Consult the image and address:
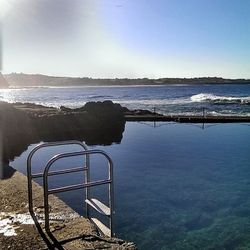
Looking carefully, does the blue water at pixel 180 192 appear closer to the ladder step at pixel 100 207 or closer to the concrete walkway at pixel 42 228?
the ladder step at pixel 100 207

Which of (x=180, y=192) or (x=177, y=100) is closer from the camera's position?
(x=180, y=192)

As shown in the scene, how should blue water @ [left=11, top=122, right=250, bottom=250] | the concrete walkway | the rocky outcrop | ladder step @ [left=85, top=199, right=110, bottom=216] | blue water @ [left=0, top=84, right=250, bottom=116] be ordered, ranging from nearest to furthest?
the concrete walkway, ladder step @ [left=85, top=199, right=110, bottom=216], blue water @ [left=11, top=122, right=250, bottom=250], the rocky outcrop, blue water @ [left=0, top=84, right=250, bottom=116]

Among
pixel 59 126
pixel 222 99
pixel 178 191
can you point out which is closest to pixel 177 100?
pixel 222 99

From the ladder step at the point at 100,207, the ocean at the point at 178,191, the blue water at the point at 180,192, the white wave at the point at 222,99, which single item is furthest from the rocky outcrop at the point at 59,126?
the white wave at the point at 222,99

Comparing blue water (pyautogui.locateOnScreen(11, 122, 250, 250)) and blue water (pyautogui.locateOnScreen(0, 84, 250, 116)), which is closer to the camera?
blue water (pyautogui.locateOnScreen(11, 122, 250, 250))

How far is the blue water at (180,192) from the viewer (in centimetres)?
570

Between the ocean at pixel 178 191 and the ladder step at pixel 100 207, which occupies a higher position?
the ladder step at pixel 100 207

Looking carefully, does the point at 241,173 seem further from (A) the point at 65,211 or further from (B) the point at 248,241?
(A) the point at 65,211

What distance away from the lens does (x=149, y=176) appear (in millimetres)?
8922

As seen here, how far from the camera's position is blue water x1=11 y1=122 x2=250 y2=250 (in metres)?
5.70

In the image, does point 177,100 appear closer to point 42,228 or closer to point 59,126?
point 59,126

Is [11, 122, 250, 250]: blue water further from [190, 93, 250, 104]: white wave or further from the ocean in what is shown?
[190, 93, 250, 104]: white wave

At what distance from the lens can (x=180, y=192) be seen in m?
7.71

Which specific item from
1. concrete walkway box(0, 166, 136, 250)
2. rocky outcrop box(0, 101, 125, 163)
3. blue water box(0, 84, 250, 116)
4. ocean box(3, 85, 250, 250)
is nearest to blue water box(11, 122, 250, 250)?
ocean box(3, 85, 250, 250)
